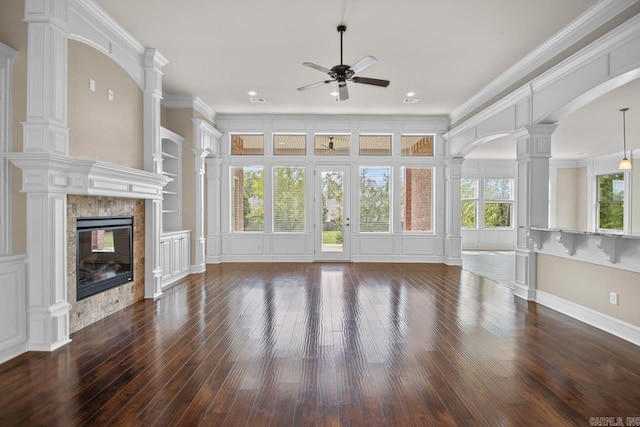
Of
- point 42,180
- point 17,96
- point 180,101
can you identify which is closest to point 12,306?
point 42,180

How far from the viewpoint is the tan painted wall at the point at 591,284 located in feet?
11.1

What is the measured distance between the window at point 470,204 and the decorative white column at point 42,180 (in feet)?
37.4

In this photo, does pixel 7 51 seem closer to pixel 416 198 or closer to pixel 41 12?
pixel 41 12

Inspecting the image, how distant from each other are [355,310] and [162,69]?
4.58m

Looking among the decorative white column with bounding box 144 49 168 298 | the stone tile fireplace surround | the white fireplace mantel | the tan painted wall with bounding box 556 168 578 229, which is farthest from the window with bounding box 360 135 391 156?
the tan painted wall with bounding box 556 168 578 229

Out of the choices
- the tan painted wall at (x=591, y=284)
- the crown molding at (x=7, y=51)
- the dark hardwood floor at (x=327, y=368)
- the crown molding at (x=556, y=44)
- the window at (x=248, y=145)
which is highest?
the crown molding at (x=556, y=44)

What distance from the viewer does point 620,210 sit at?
10.7m

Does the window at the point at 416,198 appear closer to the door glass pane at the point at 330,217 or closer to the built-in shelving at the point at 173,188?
the door glass pane at the point at 330,217

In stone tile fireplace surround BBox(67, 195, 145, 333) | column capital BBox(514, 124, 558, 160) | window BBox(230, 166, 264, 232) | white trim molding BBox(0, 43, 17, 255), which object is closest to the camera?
white trim molding BBox(0, 43, 17, 255)

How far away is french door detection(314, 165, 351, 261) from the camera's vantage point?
8.24 metres

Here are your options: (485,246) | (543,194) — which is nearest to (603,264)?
(543,194)

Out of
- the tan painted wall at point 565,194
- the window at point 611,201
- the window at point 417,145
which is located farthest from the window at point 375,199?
the window at point 611,201

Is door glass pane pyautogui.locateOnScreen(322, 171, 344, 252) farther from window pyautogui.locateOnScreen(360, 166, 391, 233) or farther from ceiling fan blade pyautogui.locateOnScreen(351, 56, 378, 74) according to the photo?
ceiling fan blade pyautogui.locateOnScreen(351, 56, 378, 74)

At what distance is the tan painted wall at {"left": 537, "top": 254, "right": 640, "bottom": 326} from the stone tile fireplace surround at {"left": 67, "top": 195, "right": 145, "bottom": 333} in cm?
545
